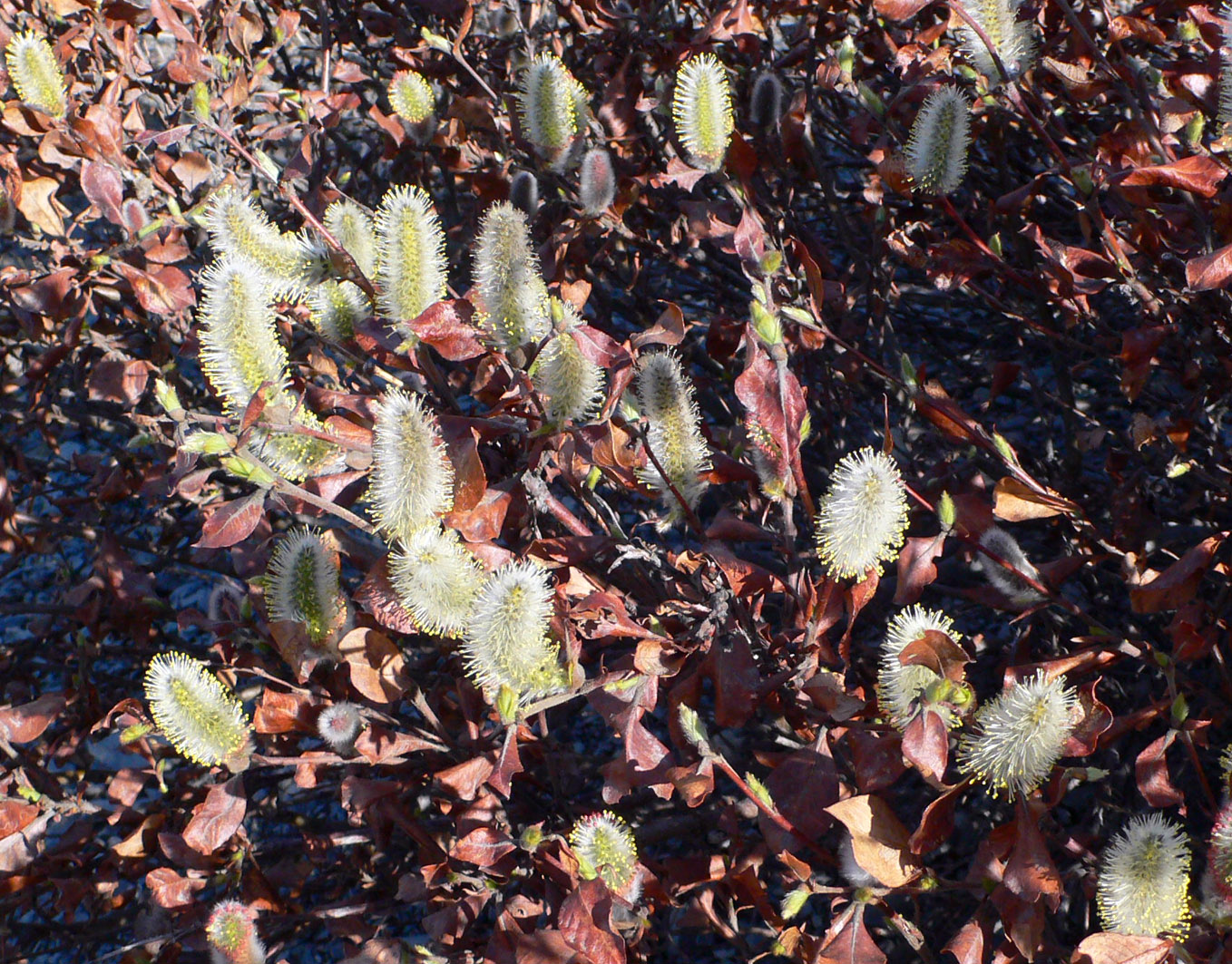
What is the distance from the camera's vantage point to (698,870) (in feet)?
4.92

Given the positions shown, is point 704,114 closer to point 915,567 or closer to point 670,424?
point 670,424

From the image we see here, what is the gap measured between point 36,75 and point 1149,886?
76.1 inches

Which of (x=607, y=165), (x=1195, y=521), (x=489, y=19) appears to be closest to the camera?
(x=607, y=165)

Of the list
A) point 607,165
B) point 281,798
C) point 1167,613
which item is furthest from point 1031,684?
point 281,798

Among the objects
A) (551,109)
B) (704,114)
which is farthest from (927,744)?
(551,109)

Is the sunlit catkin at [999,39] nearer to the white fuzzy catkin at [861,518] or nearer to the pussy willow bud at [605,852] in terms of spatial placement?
the white fuzzy catkin at [861,518]

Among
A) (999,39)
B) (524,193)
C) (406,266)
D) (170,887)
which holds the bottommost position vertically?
(170,887)

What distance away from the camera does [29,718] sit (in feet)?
5.29

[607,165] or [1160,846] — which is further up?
[607,165]

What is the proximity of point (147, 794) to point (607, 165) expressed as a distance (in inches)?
76.8

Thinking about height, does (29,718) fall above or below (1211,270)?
below

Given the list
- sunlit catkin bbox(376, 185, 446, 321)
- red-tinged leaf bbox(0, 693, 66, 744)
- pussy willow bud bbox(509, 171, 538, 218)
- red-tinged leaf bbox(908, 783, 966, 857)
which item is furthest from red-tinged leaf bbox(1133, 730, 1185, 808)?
red-tinged leaf bbox(0, 693, 66, 744)

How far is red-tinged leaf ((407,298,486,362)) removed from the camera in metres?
1.20

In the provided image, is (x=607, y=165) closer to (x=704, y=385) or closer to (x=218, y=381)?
(x=704, y=385)
